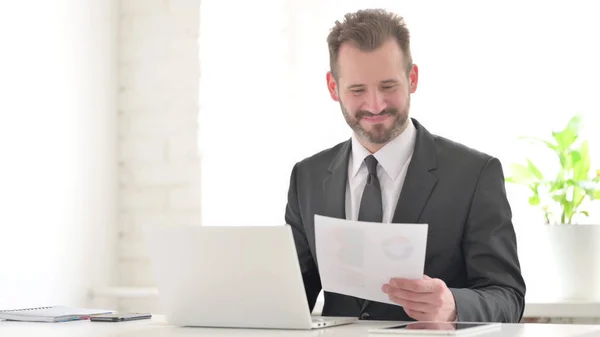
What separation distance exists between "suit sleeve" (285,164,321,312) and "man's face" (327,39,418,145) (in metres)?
0.29

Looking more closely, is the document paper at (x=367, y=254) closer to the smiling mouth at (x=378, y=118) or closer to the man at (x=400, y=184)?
the man at (x=400, y=184)

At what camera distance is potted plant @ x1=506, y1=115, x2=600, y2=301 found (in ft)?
9.12

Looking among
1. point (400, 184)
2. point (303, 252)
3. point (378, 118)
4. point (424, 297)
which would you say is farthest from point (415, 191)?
point (424, 297)

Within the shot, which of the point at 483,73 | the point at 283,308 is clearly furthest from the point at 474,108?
the point at 283,308

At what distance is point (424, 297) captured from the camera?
1759 mm

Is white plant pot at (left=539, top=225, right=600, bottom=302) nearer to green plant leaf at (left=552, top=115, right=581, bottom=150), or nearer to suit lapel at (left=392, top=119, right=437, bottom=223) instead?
green plant leaf at (left=552, top=115, right=581, bottom=150)

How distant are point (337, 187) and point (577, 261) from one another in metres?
0.89

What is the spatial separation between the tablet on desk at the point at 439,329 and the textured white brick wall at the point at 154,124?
1.46 meters

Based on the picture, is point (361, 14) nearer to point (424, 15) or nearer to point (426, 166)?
point (426, 166)

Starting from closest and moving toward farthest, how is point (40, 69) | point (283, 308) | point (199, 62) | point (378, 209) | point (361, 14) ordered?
1. point (283, 308)
2. point (378, 209)
3. point (361, 14)
4. point (40, 69)
5. point (199, 62)

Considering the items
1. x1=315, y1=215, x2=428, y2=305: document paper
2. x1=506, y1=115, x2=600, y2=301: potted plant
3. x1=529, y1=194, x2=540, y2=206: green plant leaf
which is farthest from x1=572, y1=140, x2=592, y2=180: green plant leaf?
x1=315, y1=215, x2=428, y2=305: document paper

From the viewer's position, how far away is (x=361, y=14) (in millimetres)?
2357

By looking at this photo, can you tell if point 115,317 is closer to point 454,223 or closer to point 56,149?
point 454,223

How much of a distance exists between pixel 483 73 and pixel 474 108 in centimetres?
12
